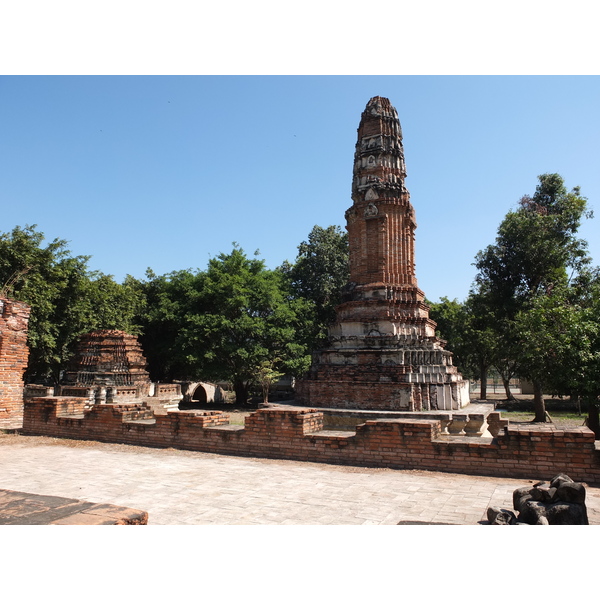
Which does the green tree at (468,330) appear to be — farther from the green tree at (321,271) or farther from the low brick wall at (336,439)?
the low brick wall at (336,439)

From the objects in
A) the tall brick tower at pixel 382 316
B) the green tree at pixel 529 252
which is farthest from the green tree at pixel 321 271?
the tall brick tower at pixel 382 316

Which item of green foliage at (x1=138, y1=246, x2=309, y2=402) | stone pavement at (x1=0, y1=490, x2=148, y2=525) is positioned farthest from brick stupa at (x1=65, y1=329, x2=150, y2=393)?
stone pavement at (x1=0, y1=490, x2=148, y2=525)

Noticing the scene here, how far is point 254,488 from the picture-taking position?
5.83 meters

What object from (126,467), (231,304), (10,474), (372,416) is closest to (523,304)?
(372,416)

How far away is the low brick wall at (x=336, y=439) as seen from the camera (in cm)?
620

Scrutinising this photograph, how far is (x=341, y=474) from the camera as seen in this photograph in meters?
6.65

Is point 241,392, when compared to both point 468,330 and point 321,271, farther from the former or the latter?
point 468,330

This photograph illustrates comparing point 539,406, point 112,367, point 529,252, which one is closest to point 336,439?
point 539,406

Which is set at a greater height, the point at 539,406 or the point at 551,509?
the point at 551,509

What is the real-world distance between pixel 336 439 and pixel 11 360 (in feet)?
29.5

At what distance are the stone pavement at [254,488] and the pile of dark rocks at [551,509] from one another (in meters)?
0.47

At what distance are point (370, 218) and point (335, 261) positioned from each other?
48.0 feet

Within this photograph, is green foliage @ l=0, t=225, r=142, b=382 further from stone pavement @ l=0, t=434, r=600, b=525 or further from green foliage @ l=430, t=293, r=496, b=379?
green foliage @ l=430, t=293, r=496, b=379

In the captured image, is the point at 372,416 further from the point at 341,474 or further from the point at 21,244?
the point at 21,244
